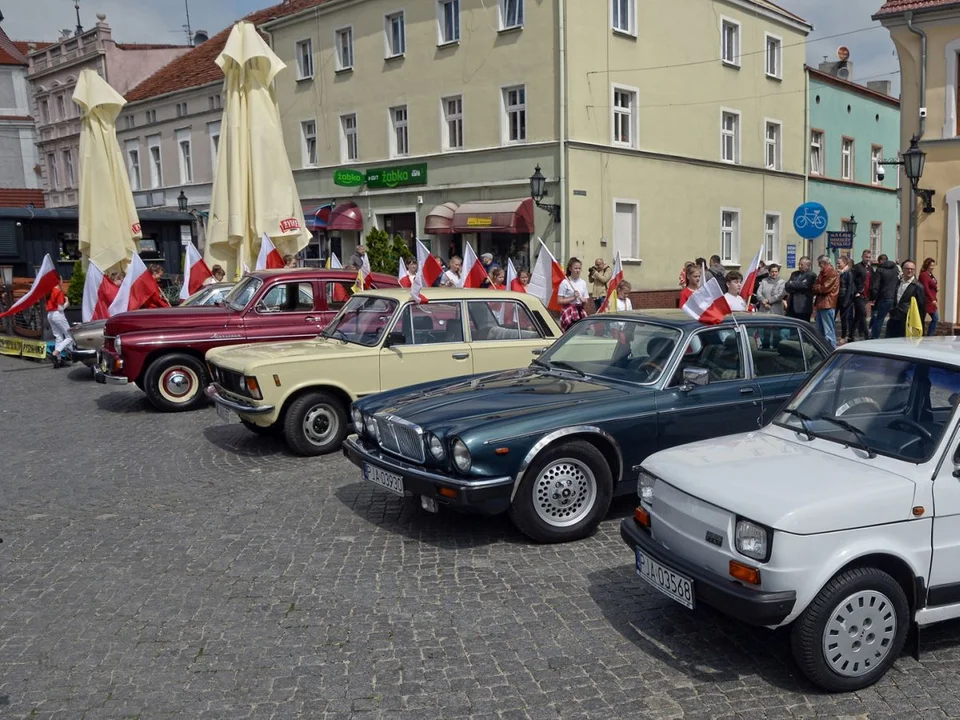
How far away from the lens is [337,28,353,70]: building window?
29344 mm

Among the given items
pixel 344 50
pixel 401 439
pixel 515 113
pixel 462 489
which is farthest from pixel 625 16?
pixel 462 489

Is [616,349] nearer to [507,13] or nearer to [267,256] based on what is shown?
[267,256]

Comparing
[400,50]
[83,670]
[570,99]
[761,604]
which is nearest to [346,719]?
[83,670]

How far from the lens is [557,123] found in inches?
931

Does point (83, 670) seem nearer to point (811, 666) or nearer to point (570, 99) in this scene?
point (811, 666)

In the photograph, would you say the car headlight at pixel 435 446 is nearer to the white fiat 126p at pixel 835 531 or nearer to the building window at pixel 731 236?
the white fiat 126p at pixel 835 531

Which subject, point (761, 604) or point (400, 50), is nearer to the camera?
point (761, 604)

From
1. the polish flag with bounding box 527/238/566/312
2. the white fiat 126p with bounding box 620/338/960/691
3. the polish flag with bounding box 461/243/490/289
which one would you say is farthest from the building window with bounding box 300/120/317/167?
the white fiat 126p with bounding box 620/338/960/691

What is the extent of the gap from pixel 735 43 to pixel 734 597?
28656 mm

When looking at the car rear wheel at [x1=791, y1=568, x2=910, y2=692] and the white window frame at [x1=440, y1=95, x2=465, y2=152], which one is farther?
the white window frame at [x1=440, y1=95, x2=465, y2=152]

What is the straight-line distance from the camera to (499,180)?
25.3 metres

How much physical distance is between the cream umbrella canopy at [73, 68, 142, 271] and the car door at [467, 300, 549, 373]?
9.75 meters

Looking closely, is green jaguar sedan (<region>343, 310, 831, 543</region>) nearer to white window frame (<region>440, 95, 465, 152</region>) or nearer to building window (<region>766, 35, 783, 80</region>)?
white window frame (<region>440, 95, 465, 152</region>)

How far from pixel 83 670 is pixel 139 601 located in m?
0.86
